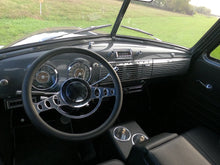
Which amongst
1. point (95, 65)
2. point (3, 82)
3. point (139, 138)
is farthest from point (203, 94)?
point (3, 82)

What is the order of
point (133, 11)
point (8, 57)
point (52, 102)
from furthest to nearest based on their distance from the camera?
point (133, 11) → point (8, 57) → point (52, 102)

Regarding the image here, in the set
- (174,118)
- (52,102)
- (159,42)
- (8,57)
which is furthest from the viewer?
(174,118)

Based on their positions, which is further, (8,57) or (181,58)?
(181,58)

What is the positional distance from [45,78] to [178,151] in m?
1.25

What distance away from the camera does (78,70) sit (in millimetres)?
1699

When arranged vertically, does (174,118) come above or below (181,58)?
below

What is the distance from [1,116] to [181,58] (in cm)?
238

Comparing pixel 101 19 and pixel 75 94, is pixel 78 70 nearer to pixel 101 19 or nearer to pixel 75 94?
pixel 75 94

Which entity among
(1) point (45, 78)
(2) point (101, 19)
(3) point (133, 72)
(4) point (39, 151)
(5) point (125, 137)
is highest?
(2) point (101, 19)

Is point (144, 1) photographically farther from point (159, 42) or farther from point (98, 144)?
point (98, 144)

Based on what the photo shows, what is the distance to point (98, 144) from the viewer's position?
2.32 meters

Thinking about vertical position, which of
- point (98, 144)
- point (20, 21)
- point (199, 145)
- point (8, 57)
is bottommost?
point (98, 144)

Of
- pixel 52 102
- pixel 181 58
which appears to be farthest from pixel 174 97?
pixel 52 102

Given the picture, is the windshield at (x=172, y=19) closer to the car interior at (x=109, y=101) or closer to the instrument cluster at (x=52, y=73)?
the car interior at (x=109, y=101)
